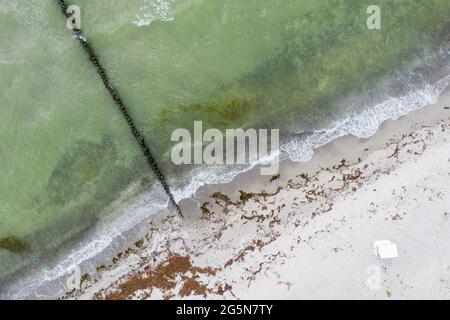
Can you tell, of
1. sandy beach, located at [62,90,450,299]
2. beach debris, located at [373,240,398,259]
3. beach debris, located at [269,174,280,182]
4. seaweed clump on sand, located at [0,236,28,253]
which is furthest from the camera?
seaweed clump on sand, located at [0,236,28,253]

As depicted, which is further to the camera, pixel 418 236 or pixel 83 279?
pixel 83 279

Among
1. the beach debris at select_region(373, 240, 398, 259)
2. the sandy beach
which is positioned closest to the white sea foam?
the sandy beach

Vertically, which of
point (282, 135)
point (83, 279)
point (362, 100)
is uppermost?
point (362, 100)

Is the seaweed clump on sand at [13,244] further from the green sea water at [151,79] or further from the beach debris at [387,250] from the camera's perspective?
the beach debris at [387,250]

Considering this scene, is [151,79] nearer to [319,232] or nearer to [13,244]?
[13,244]

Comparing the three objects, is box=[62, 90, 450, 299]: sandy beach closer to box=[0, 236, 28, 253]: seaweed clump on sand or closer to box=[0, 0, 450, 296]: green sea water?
box=[0, 0, 450, 296]: green sea water

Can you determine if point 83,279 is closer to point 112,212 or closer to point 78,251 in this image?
point 78,251

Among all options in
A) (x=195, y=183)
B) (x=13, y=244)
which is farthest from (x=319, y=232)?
(x=13, y=244)

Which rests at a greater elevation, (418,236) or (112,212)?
(112,212)

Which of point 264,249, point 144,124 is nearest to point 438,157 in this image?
point 264,249
